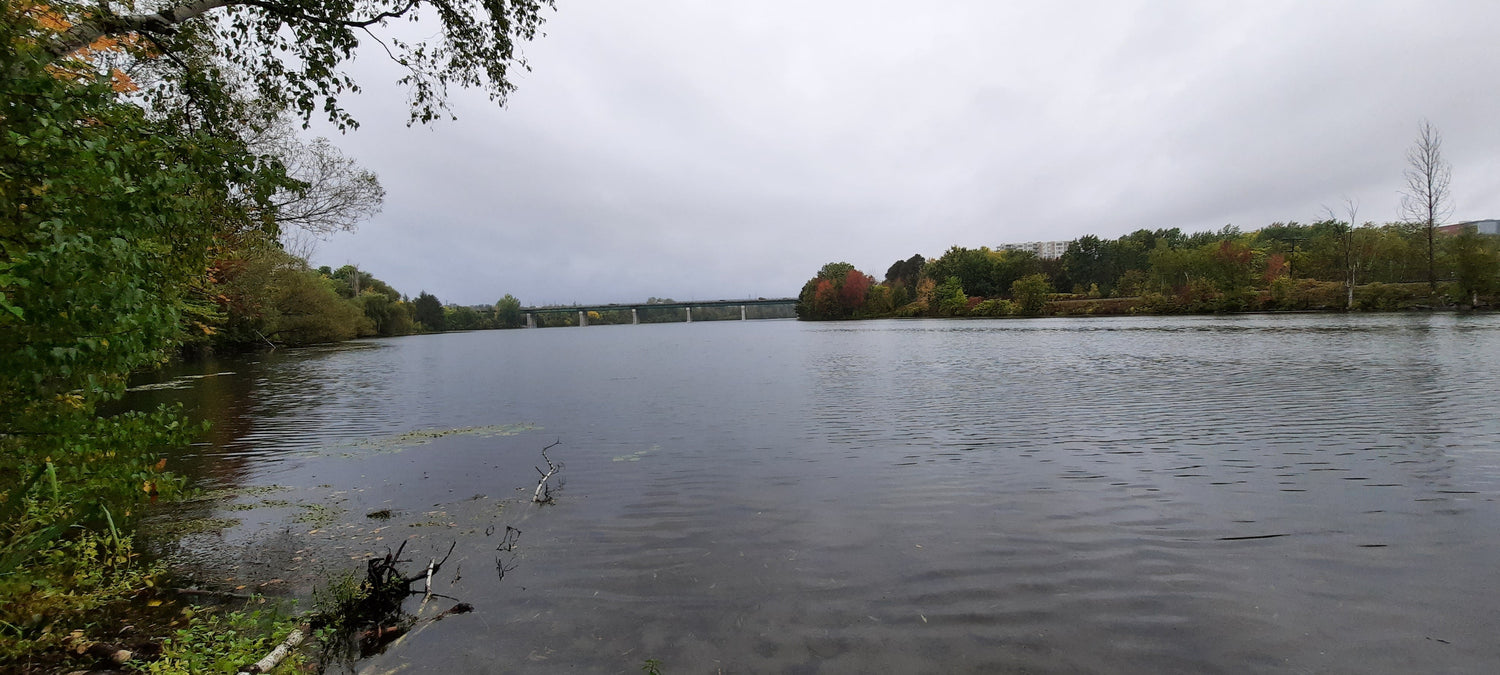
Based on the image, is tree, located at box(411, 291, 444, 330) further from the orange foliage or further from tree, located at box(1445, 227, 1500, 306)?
tree, located at box(1445, 227, 1500, 306)

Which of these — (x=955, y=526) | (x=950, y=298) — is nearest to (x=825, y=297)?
(x=950, y=298)

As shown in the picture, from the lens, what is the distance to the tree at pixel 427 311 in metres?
159

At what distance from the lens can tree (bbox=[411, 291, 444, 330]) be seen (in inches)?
6245

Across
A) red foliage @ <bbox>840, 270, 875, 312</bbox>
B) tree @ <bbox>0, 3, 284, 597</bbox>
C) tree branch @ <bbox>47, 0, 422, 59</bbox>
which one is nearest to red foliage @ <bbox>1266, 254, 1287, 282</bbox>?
red foliage @ <bbox>840, 270, 875, 312</bbox>

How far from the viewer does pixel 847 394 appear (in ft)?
74.1

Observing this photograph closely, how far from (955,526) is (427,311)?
18001cm

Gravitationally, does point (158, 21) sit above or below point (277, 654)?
above

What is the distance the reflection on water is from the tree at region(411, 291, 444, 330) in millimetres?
155495

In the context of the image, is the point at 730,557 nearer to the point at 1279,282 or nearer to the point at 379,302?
the point at 1279,282

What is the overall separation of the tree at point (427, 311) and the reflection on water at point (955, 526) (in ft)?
510

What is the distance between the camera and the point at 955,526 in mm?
8539

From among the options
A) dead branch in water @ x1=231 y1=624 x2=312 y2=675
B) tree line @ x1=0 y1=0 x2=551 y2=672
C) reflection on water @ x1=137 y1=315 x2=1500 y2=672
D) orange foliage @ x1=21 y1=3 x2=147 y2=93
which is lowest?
reflection on water @ x1=137 y1=315 x2=1500 y2=672

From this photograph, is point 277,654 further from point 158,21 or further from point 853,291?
point 853,291

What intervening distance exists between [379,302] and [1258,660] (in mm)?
131821
